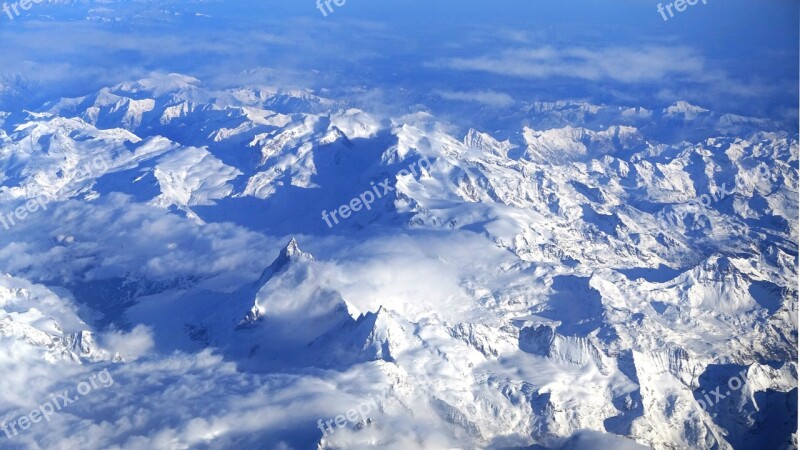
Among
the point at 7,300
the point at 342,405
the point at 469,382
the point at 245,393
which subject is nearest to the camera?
the point at 342,405

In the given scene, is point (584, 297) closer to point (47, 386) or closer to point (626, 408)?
point (626, 408)

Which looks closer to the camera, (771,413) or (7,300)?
(771,413)

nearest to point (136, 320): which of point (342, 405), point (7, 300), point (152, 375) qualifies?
point (7, 300)

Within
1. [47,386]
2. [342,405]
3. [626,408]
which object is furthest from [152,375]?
[626,408]

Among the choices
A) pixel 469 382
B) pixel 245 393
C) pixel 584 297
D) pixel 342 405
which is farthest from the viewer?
pixel 584 297

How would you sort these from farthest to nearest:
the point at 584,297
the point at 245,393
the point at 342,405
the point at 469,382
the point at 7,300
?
the point at 584,297 → the point at 7,300 → the point at 469,382 → the point at 245,393 → the point at 342,405

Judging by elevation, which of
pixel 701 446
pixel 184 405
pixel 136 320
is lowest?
pixel 136 320

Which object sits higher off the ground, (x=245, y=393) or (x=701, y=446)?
(x=245, y=393)

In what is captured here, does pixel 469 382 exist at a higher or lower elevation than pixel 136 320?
higher

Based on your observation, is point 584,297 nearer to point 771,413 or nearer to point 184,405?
point 771,413
